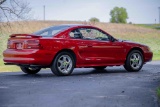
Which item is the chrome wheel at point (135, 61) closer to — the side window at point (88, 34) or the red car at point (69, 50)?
the red car at point (69, 50)

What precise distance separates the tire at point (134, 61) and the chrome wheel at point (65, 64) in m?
2.42

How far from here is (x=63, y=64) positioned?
11289 mm

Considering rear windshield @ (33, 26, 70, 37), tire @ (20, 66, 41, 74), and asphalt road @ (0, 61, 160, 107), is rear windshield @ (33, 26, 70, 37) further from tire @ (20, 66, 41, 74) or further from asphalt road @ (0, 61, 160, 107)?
asphalt road @ (0, 61, 160, 107)

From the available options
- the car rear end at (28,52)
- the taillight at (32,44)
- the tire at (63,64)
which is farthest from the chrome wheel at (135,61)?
the taillight at (32,44)

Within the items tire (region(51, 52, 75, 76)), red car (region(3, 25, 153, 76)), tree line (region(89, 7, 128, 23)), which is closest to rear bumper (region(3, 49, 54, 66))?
red car (region(3, 25, 153, 76))

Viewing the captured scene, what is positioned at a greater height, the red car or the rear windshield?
the rear windshield

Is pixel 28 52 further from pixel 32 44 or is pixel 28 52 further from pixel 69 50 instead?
pixel 69 50

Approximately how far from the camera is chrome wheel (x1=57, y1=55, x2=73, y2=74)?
1127cm

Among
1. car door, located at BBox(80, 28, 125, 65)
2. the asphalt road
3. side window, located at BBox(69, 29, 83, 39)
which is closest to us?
the asphalt road

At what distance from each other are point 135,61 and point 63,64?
301 cm

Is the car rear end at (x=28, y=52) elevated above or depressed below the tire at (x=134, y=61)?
above

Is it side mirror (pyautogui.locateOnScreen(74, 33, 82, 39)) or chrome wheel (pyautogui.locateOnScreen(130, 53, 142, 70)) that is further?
chrome wheel (pyautogui.locateOnScreen(130, 53, 142, 70))

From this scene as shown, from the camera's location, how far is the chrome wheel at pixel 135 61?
13.1 m

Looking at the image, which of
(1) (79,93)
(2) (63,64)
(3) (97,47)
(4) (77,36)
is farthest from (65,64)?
(1) (79,93)
